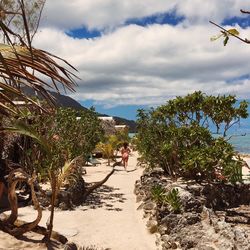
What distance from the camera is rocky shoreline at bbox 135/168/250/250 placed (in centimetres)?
980

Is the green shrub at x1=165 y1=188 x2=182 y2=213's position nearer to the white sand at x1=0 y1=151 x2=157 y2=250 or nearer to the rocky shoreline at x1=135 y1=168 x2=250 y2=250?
the rocky shoreline at x1=135 y1=168 x2=250 y2=250

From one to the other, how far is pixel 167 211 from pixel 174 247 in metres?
2.04

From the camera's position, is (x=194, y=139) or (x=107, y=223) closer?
(x=107, y=223)

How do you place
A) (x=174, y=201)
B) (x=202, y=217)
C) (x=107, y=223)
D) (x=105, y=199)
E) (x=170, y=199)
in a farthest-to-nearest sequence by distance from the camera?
(x=105, y=199), (x=107, y=223), (x=170, y=199), (x=174, y=201), (x=202, y=217)

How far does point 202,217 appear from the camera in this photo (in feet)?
38.0

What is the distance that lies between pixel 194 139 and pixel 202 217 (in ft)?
17.0

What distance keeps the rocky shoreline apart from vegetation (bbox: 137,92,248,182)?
70 cm

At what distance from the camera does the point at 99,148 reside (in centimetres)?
3148

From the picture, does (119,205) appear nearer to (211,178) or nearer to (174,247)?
(211,178)

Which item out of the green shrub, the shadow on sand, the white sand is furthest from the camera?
the shadow on sand

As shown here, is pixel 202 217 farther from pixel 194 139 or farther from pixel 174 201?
pixel 194 139

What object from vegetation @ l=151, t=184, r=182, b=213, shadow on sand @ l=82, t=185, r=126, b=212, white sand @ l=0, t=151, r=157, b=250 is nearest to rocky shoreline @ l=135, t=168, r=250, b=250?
vegetation @ l=151, t=184, r=182, b=213

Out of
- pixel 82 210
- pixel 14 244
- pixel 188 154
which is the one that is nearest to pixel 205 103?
pixel 188 154

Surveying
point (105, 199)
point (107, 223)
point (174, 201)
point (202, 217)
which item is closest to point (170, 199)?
point (174, 201)
